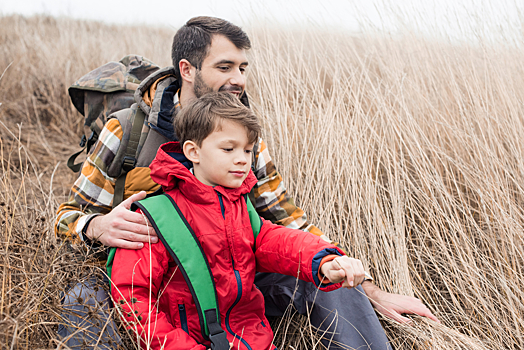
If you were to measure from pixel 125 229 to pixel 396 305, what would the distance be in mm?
1351

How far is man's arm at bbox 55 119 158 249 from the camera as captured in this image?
1.54 meters

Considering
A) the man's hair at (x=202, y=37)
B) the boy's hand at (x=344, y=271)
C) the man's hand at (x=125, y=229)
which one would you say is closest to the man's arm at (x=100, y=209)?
the man's hand at (x=125, y=229)

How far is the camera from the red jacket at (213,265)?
1.42 m

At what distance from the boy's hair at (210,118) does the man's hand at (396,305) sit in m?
1.03

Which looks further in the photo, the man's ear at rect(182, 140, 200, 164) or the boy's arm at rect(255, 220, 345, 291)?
the man's ear at rect(182, 140, 200, 164)

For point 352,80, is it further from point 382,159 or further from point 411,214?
point 411,214

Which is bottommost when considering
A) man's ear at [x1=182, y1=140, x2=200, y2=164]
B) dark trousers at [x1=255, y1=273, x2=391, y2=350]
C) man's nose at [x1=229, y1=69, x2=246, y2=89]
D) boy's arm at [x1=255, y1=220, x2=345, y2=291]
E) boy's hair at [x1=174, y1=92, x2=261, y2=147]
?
dark trousers at [x1=255, y1=273, x2=391, y2=350]

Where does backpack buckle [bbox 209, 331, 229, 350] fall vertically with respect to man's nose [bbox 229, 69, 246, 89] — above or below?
below

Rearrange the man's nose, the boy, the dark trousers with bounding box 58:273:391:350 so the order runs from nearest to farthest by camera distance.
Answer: the boy, the dark trousers with bounding box 58:273:391:350, the man's nose

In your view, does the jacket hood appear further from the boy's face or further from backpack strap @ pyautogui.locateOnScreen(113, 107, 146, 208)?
backpack strap @ pyautogui.locateOnScreen(113, 107, 146, 208)

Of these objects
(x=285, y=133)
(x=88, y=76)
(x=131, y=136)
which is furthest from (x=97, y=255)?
(x=285, y=133)

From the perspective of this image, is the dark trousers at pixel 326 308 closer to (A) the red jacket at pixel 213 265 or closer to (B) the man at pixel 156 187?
(B) the man at pixel 156 187

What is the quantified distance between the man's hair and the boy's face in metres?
0.70

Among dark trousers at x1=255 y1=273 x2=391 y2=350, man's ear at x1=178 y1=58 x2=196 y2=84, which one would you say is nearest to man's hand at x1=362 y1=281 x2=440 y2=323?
dark trousers at x1=255 y1=273 x2=391 y2=350
